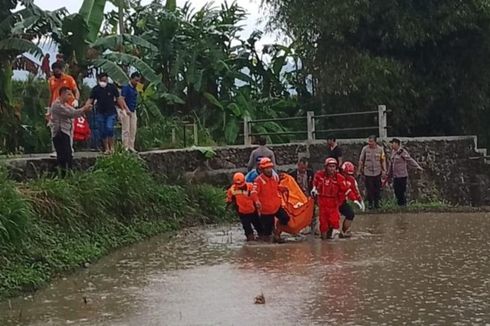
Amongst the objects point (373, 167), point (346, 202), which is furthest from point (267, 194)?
point (373, 167)

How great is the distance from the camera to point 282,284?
9531 millimetres

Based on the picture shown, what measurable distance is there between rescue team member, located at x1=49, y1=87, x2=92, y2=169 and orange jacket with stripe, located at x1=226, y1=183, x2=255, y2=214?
2431 mm

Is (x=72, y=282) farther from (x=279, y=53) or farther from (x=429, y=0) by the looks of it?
(x=279, y=53)

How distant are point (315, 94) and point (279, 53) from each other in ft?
7.40

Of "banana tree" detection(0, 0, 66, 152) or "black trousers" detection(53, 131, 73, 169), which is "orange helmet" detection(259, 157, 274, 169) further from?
"banana tree" detection(0, 0, 66, 152)

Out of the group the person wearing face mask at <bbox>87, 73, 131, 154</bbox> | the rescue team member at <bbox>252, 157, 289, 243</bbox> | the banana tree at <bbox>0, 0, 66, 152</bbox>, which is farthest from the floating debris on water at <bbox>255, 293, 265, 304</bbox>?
the banana tree at <bbox>0, 0, 66, 152</bbox>

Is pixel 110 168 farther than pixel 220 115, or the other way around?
pixel 220 115

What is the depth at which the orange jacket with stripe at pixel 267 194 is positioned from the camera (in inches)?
514

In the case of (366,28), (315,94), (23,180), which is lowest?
(23,180)

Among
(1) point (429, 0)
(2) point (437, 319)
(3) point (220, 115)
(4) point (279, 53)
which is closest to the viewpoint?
(2) point (437, 319)

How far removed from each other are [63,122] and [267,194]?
316 centimetres

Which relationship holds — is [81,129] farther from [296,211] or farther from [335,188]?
[335,188]

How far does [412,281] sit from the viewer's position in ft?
31.3

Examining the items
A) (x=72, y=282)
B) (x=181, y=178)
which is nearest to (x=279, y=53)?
(x=181, y=178)
